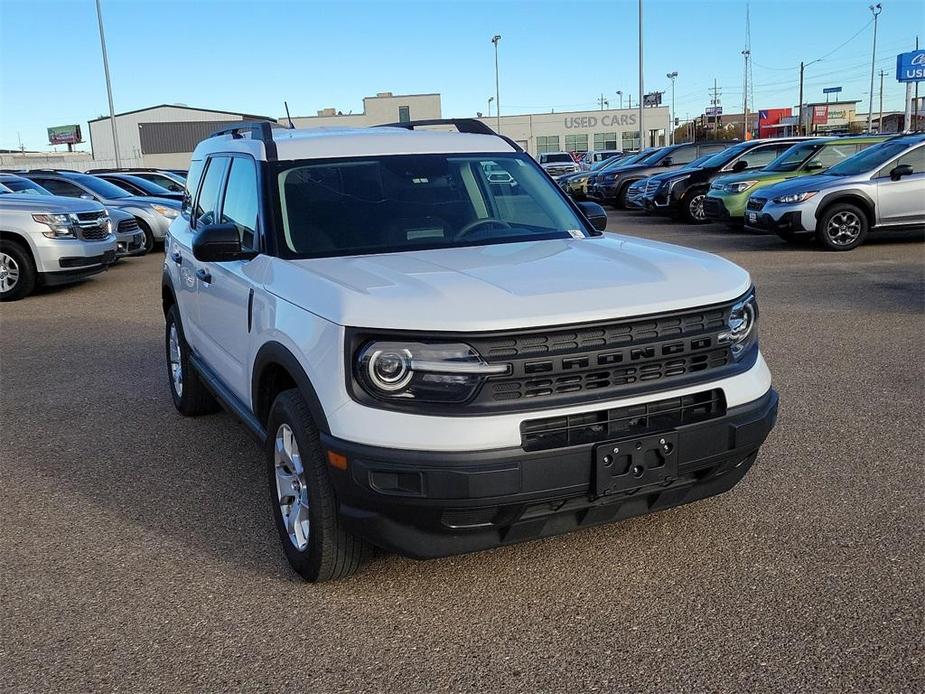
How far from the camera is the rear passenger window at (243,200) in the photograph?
427 cm

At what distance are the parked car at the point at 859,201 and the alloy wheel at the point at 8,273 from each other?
11.1m

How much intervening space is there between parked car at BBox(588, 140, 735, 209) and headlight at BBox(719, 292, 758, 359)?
67.0 ft

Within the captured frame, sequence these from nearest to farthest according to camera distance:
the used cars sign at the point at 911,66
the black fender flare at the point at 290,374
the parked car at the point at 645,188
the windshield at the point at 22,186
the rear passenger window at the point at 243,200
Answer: the black fender flare at the point at 290,374, the rear passenger window at the point at 243,200, the windshield at the point at 22,186, the parked car at the point at 645,188, the used cars sign at the point at 911,66

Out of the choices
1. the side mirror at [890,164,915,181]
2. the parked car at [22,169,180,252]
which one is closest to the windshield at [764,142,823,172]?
the side mirror at [890,164,915,181]

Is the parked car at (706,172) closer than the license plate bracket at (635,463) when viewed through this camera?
No

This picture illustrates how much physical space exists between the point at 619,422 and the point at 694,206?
16.8m

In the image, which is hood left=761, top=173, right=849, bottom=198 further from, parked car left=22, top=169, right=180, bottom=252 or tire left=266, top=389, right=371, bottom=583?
tire left=266, top=389, right=371, bottom=583

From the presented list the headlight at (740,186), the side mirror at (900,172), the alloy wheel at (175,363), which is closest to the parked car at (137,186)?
the headlight at (740,186)

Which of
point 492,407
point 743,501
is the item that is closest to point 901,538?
point 743,501

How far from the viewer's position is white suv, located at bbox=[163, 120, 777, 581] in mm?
2955

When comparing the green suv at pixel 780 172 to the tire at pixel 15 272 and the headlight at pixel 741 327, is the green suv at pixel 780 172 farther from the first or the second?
the headlight at pixel 741 327

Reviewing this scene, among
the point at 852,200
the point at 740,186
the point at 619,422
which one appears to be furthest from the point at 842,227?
the point at 619,422

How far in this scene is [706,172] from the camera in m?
18.9

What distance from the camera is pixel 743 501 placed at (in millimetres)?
4215
